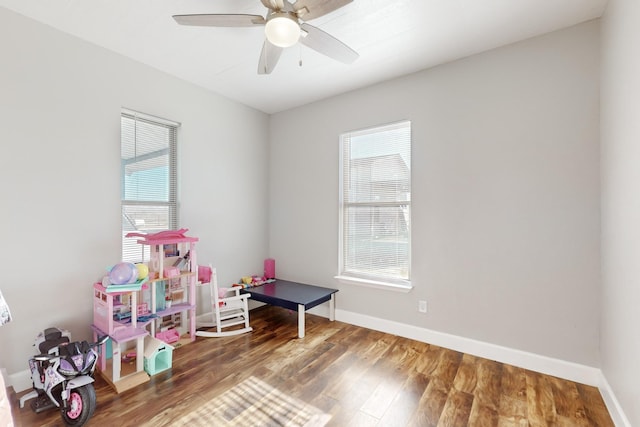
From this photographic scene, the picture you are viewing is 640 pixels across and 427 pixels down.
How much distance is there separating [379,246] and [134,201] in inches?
99.5

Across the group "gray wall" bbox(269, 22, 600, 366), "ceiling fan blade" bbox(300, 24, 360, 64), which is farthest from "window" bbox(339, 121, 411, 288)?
"ceiling fan blade" bbox(300, 24, 360, 64)

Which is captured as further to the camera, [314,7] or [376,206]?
[376,206]

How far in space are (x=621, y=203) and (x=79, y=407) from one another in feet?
11.3

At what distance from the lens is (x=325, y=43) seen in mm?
1979

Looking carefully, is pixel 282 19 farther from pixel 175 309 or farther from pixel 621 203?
pixel 175 309

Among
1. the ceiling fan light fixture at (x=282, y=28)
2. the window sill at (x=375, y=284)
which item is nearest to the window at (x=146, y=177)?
the ceiling fan light fixture at (x=282, y=28)

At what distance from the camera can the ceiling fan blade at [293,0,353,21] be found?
5.26 ft

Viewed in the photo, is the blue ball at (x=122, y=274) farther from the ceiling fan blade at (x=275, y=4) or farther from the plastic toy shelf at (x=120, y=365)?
the ceiling fan blade at (x=275, y=4)

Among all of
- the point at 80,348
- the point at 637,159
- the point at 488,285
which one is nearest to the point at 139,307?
the point at 80,348

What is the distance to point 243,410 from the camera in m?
1.93

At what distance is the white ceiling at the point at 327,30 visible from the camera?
81.0 inches

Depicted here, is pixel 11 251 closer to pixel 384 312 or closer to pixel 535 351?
pixel 384 312

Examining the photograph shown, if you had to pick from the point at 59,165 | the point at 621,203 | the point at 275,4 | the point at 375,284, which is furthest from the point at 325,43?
the point at 375,284

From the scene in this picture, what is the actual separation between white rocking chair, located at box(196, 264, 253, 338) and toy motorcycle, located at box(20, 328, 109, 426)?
1.22m
